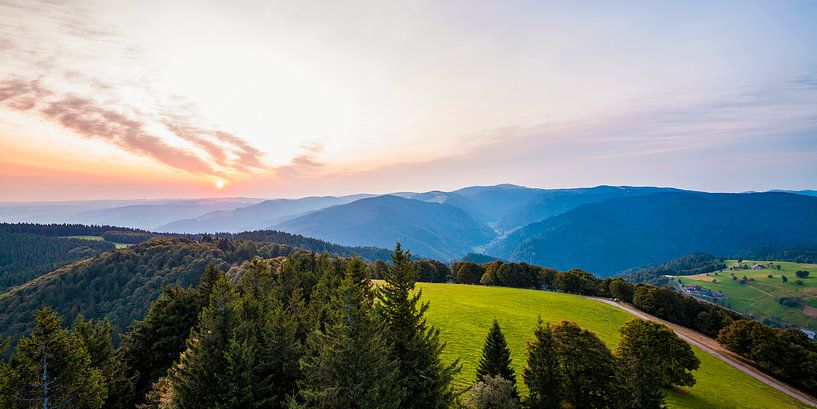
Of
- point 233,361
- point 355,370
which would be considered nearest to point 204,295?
point 233,361

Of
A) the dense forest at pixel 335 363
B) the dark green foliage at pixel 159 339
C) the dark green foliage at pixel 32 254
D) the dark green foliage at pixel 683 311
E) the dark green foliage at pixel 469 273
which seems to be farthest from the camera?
the dark green foliage at pixel 32 254

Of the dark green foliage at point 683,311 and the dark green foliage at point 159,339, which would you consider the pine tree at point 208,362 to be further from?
the dark green foliage at point 683,311

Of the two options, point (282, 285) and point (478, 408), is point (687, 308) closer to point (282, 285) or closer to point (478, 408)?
point (478, 408)

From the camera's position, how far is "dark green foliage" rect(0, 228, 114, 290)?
543ft

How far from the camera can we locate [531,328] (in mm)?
49906

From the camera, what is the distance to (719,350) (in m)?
59.2

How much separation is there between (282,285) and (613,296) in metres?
85.0

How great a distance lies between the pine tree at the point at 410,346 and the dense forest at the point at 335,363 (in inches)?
2.4

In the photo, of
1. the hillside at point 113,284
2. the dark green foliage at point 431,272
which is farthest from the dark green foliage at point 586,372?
the hillside at point 113,284

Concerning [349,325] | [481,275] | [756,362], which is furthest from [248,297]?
[481,275]

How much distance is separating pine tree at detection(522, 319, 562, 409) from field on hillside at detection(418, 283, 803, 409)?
4855mm

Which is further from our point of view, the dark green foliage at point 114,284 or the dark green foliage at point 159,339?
the dark green foliage at point 114,284

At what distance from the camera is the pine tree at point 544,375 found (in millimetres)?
27516

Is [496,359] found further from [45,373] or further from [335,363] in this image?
[45,373]
